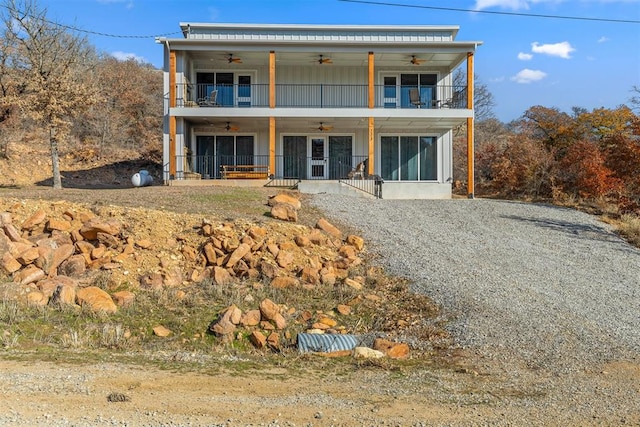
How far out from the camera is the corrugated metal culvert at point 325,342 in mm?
7406

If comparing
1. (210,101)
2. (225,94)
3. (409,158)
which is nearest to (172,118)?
(210,101)

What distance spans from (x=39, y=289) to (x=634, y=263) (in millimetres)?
12615

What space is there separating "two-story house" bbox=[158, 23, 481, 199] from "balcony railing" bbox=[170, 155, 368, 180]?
48mm

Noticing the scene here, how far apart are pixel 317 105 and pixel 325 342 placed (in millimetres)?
17127

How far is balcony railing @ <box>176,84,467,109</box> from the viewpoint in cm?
2302

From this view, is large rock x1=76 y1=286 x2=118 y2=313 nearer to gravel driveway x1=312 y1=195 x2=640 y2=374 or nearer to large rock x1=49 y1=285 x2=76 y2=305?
large rock x1=49 y1=285 x2=76 y2=305

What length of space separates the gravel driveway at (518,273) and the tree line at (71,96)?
10.9 metres

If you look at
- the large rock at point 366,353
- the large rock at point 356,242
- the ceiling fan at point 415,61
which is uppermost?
the ceiling fan at point 415,61

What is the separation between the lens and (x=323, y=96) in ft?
76.3

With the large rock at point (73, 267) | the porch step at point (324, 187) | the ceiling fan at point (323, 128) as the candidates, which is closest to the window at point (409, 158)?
the ceiling fan at point (323, 128)

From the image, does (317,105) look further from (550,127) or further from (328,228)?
(550,127)

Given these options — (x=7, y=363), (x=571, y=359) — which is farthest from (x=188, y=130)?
(x=571, y=359)

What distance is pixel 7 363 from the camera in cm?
615

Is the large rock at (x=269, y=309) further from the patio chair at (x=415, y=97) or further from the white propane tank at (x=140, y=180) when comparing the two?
the patio chair at (x=415, y=97)
